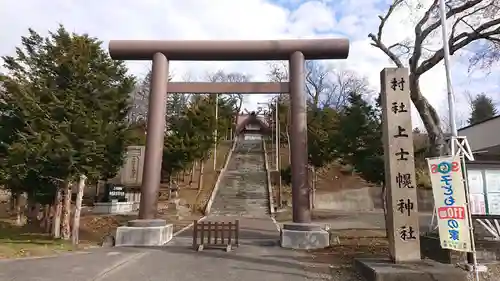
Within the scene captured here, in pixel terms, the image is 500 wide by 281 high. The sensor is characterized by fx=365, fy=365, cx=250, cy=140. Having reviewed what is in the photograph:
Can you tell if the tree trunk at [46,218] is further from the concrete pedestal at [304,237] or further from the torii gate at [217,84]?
the concrete pedestal at [304,237]

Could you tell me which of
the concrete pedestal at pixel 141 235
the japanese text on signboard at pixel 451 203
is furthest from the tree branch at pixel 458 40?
the concrete pedestal at pixel 141 235

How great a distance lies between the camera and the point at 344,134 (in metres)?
16.3

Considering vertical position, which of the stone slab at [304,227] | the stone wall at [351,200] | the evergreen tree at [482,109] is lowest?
the stone slab at [304,227]

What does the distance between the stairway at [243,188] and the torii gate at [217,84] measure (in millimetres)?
12706

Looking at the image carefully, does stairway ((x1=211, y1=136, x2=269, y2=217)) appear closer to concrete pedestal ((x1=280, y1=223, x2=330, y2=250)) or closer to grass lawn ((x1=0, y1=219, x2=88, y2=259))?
concrete pedestal ((x1=280, y1=223, x2=330, y2=250))

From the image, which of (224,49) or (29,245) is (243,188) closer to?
(224,49)

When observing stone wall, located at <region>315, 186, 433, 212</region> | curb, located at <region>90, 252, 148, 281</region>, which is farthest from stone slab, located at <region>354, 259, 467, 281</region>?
stone wall, located at <region>315, 186, 433, 212</region>

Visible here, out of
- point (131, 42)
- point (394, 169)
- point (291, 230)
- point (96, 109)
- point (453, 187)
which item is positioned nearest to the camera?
point (453, 187)

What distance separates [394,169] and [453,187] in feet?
4.36

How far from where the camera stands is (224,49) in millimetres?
12648

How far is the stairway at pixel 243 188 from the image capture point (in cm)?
2538

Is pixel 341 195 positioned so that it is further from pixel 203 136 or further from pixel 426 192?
pixel 203 136

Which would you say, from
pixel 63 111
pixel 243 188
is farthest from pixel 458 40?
pixel 243 188

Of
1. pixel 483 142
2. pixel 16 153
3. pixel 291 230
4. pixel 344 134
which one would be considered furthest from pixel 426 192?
pixel 16 153
